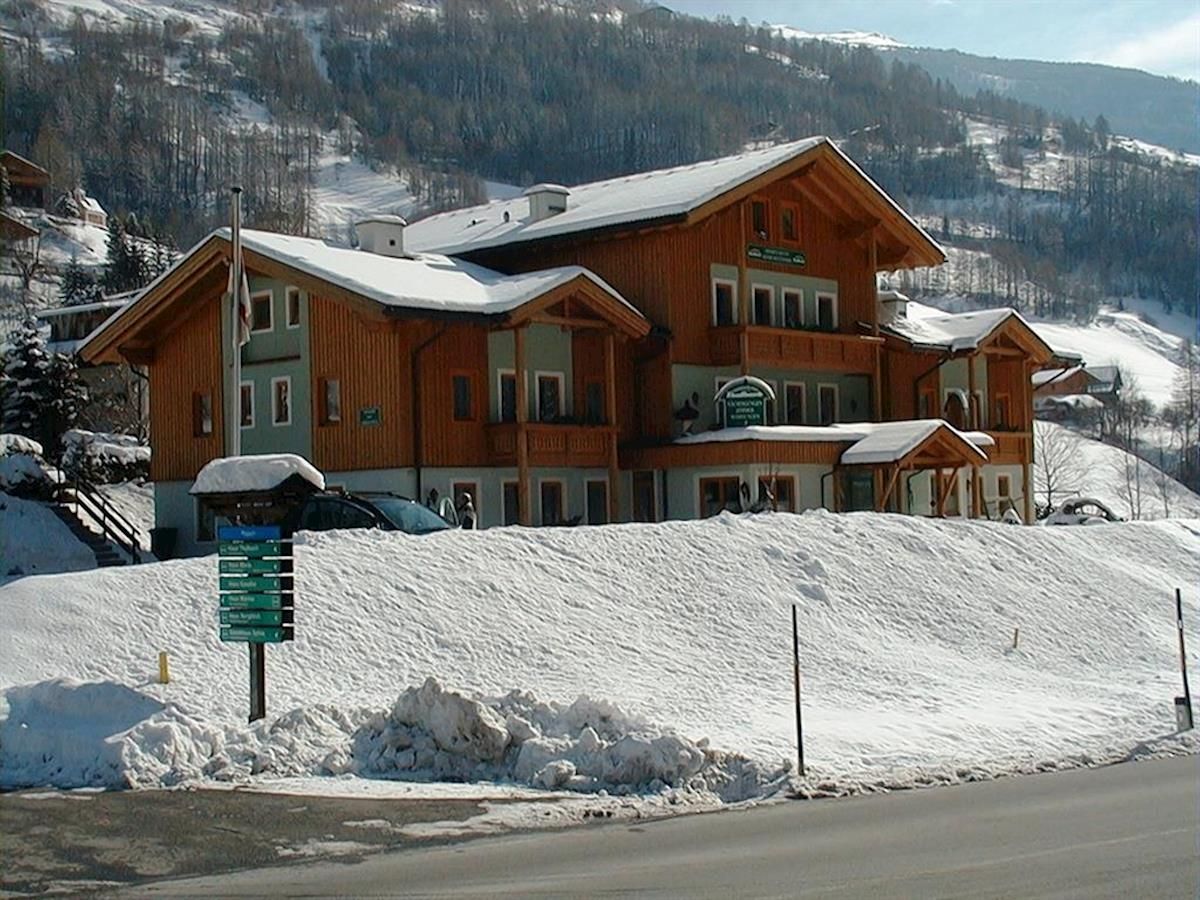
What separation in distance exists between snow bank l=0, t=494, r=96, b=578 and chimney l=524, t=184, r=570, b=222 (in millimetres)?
14954

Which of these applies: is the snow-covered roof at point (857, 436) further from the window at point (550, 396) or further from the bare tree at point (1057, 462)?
the bare tree at point (1057, 462)

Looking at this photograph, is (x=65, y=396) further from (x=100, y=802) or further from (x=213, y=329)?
(x=100, y=802)

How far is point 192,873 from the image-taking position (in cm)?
1290

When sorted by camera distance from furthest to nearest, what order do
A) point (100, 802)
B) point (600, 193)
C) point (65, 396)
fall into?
point (65, 396) → point (600, 193) → point (100, 802)

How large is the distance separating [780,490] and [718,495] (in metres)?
1.49

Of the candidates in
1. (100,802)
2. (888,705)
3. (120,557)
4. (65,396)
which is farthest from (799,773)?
(65,396)

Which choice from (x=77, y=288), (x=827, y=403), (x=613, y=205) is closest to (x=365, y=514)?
(x=613, y=205)

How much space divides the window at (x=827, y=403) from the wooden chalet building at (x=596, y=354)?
82mm

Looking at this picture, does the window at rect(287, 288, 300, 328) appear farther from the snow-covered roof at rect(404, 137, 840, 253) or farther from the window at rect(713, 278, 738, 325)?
the window at rect(713, 278, 738, 325)

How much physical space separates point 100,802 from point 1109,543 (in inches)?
1005

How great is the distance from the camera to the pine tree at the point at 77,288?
3779 inches

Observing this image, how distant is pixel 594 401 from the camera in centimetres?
4025

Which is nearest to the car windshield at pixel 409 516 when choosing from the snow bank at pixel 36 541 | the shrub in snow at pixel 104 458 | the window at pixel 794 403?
the snow bank at pixel 36 541

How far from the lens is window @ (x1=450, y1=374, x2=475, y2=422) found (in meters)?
36.8
